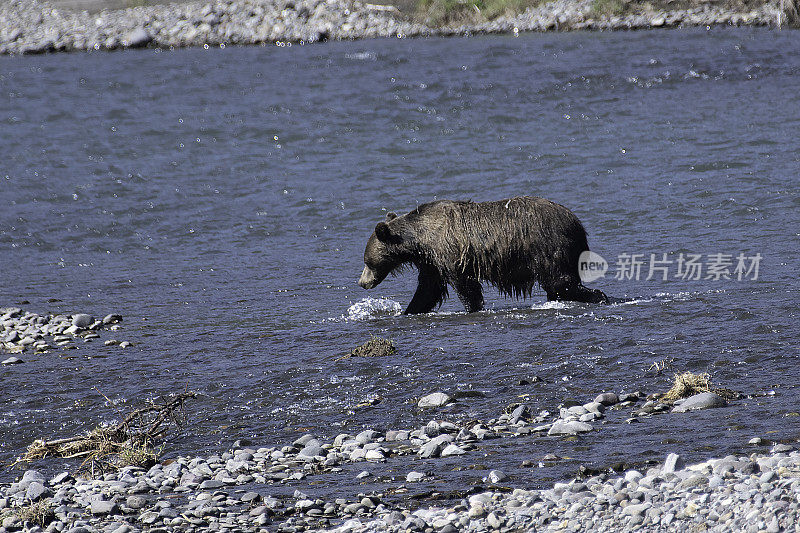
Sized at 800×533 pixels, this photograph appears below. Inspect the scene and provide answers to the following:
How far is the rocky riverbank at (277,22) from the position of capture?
29672mm

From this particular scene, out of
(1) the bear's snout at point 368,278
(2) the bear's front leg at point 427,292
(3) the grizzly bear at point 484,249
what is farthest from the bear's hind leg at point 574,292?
(1) the bear's snout at point 368,278

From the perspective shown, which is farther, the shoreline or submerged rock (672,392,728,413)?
submerged rock (672,392,728,413)

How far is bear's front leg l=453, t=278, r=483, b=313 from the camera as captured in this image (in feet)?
31.7

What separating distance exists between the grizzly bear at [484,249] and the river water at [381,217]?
24 cm

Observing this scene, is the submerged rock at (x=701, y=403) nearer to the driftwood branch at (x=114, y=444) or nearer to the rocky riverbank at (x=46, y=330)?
the driftwood branch at (x=114, y=444)

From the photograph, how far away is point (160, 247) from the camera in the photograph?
1355cm

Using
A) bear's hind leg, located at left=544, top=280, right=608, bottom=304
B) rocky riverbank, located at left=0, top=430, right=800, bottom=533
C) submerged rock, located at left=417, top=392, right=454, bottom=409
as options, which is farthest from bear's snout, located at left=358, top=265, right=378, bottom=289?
rocky riverbank, located at left=0, top=430, right=800, bottom=533

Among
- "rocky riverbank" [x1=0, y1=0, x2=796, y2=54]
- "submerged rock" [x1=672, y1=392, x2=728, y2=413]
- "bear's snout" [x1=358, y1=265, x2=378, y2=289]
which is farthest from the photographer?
"rocky riverbank" [x1=0, y1=0, x2=796, y2=54]

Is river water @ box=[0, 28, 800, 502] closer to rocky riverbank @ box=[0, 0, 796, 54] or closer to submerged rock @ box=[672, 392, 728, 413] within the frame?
submerged rock @ box=[672, 392, 728, 413]

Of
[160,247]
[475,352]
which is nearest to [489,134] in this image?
A: [160,247]

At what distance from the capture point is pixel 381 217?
14.1m

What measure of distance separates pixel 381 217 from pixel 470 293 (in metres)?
4.55

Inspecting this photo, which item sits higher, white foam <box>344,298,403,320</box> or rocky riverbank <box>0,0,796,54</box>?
rocky riverbank <box>0,0,796,54</box>

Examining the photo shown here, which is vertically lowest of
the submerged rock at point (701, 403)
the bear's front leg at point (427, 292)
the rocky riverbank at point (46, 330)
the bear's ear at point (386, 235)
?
the rocky riverbank at point (46, 330)
